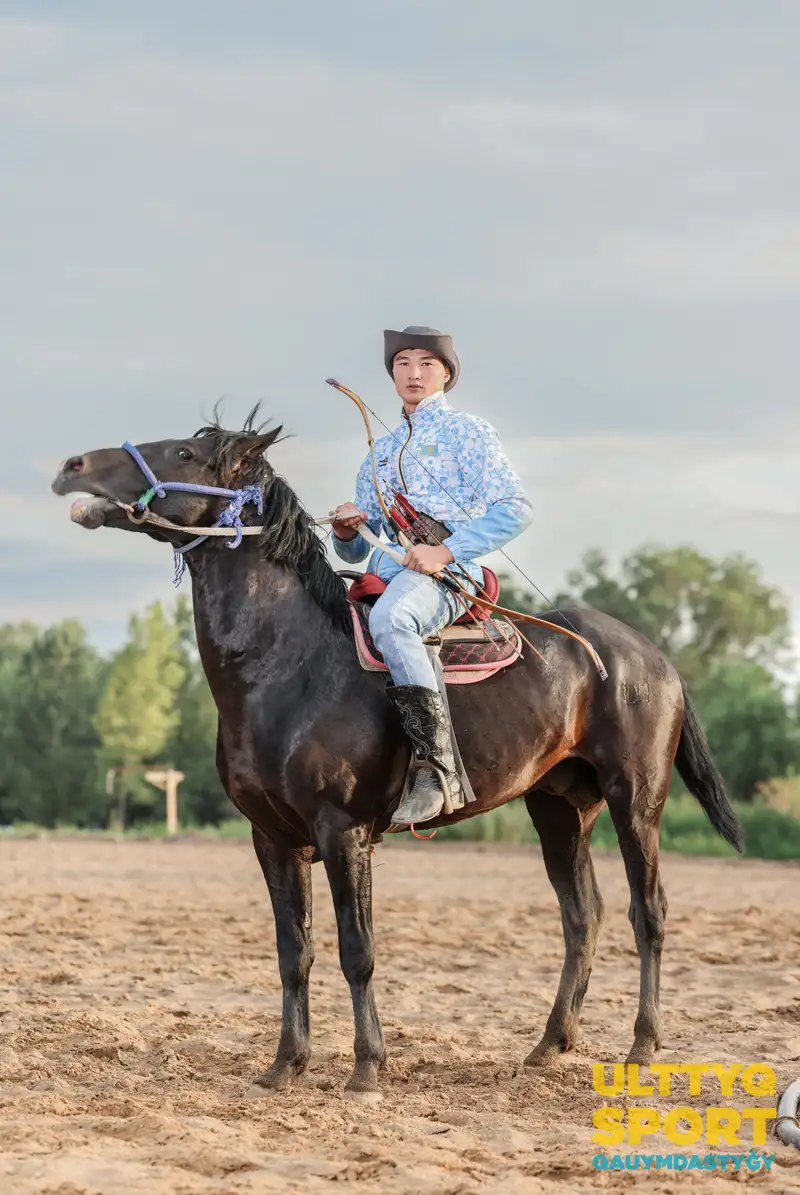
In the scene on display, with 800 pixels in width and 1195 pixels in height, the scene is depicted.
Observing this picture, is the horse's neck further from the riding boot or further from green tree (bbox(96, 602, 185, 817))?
green tree (bbox(96, 602, 185, 817))

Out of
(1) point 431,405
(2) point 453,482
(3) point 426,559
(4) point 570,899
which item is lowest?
(4) point 570,899

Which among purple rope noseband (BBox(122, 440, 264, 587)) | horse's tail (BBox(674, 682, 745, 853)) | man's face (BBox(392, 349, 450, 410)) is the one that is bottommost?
horse's tail (BBox(674, 682, 745, 853))

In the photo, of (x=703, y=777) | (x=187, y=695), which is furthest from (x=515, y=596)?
(x=703, y=777)

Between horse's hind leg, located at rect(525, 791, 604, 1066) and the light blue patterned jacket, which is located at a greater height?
the light blue patterned jacket

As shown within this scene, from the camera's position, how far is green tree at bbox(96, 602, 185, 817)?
31297mm

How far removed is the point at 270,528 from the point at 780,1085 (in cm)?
326

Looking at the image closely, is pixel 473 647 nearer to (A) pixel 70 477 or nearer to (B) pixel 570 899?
(B) pixel 570 899

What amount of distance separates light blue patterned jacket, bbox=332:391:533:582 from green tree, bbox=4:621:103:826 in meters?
30.8

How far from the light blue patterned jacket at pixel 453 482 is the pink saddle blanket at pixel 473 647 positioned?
25 centimetres

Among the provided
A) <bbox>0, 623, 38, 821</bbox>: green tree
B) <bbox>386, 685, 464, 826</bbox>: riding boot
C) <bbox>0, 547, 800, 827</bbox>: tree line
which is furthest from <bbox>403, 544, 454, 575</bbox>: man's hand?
<bbox>0, 623, 38, 821</bbox>: green tree

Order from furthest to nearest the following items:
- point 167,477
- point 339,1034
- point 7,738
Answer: point 7,738 → point 339,1034 → point 167,477

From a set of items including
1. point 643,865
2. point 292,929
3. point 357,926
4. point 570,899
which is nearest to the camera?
point 357,926

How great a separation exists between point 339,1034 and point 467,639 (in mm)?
2357

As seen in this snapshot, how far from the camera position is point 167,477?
18.1 feet
